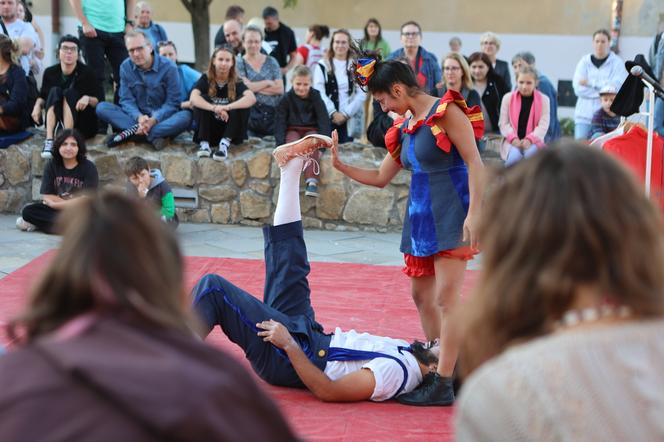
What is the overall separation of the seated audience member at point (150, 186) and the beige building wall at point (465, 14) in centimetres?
884

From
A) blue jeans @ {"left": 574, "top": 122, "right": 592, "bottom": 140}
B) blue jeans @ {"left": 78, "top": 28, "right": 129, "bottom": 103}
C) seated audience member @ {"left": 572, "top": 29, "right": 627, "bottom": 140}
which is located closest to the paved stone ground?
blue jeans @ {"left": 78, "top": 28, "right": 129, "bottom": 103}

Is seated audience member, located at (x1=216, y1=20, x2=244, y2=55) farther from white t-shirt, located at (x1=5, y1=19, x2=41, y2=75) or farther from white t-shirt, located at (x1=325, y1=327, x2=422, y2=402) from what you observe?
white t-shirt, located at (x1=325, y1=327, x2=422, y2=402)

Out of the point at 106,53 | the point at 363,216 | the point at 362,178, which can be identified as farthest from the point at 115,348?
the point at 106,53

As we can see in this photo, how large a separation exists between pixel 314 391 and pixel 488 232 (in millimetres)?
2653

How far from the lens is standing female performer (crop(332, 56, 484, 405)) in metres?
4.16

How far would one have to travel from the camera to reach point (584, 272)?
1.48 m

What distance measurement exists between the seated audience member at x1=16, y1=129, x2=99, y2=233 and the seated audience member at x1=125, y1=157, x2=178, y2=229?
483mm

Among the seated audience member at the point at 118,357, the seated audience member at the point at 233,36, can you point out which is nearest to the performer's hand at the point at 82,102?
the seated audience member at the point at 233,36

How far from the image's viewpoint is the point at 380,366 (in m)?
4.17

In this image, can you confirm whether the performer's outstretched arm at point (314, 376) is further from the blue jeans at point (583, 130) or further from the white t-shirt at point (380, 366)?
the blue jeans at point (583, 130)

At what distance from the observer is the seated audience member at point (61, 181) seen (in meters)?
7.99

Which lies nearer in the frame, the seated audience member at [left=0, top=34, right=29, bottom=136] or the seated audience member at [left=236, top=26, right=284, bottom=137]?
the seated audience member at [left=0, top=34, right=29, bottom=136]

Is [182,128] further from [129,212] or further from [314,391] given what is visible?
[129,212]

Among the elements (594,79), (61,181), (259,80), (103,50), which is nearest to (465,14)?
(594,79)
